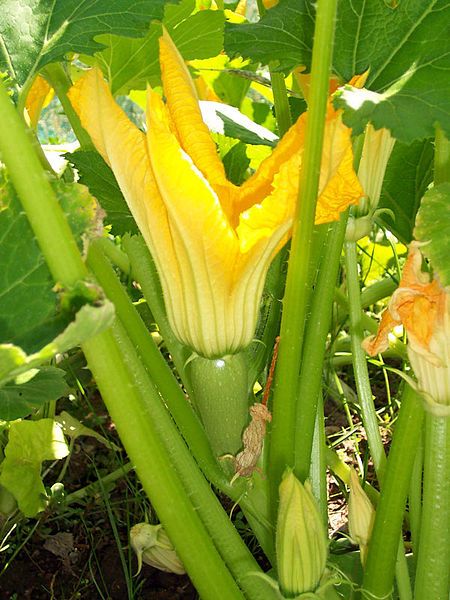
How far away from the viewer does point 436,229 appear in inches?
36.9

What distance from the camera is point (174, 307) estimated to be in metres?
1.03

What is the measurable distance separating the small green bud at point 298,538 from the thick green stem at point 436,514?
149mm

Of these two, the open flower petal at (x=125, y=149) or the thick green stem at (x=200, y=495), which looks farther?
the thick green stem at (x=200, y=495)

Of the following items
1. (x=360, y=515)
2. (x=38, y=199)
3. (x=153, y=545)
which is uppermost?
(x=38, y=199)

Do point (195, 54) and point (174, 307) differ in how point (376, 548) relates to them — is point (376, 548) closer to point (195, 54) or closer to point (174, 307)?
point (174, 307)

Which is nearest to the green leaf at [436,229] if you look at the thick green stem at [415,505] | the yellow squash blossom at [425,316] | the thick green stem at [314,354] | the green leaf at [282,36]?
the yellow squash blossom at [425,316]

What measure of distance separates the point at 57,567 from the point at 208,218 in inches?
34.9

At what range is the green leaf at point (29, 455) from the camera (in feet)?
4.88

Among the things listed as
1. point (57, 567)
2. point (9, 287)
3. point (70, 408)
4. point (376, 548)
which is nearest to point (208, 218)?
point (9, 287)

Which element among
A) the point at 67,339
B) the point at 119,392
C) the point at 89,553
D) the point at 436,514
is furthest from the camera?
the point at 89,553

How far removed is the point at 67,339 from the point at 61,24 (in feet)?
1.57

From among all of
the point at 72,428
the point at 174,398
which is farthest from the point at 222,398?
the point at 72,428

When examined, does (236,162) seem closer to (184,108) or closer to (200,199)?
(184,108)

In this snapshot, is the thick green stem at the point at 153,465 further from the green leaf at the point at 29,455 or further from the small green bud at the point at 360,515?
the green leaf at the point at 29,455
